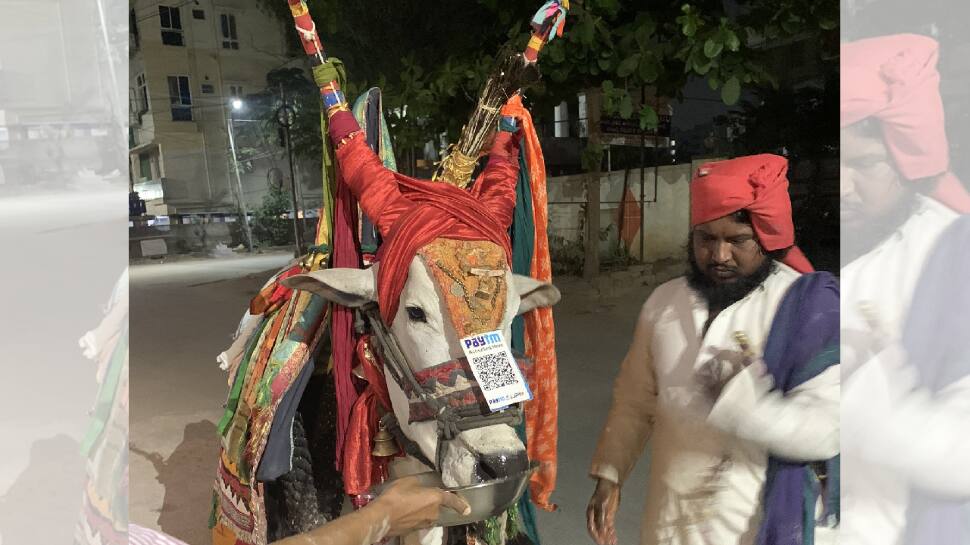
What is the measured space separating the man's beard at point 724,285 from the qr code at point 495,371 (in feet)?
1.56

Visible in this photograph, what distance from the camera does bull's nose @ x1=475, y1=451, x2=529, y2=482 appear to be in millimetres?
1293

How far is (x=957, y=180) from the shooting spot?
92cm

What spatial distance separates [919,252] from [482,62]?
91.3 inches

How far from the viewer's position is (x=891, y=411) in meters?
1.01

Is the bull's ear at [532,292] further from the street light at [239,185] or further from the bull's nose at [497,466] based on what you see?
the street light at [239,185]

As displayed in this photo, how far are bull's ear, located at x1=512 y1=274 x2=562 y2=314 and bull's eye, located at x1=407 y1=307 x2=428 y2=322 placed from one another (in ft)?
1.02

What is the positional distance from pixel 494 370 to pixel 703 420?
1.62 ft

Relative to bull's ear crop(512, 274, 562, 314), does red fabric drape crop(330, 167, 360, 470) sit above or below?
below

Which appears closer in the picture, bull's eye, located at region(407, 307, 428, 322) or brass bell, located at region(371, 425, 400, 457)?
bull's eye, located at region(407, 307, 428, 322)

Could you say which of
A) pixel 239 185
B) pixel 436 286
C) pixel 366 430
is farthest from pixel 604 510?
pixel 239 185

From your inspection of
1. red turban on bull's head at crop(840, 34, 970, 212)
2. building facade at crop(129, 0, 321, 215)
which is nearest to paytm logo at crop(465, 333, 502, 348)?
red turban on bull's head at crop(840, 34, 970, 212)

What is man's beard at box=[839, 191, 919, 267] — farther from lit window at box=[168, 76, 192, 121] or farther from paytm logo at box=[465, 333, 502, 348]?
lit window at box=[168, 76, 192, 121]

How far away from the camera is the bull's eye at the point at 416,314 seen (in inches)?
56.4

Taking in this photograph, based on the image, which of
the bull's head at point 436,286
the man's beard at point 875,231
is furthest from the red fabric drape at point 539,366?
the man's beard at point 875,231
